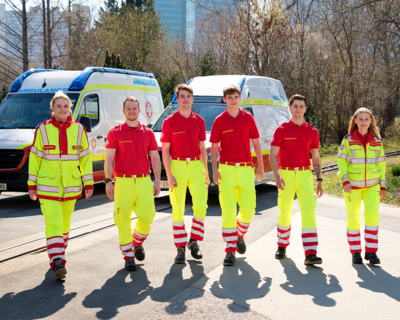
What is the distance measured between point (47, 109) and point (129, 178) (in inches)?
221

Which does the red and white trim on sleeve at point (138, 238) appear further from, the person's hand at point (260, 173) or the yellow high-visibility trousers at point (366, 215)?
the yellow high-visibility trousers at point (366, 215)

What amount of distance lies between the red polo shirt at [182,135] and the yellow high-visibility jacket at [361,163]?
5.75ft

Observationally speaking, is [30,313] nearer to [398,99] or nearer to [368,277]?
[368,277]

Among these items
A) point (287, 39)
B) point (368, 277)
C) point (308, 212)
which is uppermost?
point (287, 39)

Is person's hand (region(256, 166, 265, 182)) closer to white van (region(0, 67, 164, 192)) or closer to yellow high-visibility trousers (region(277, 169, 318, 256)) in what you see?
yellow high-visibility trousers (region(277, 169, 318, 256))

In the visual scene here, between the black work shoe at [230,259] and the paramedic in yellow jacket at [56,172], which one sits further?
the black work shoe at [230,259]

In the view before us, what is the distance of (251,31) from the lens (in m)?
21.6

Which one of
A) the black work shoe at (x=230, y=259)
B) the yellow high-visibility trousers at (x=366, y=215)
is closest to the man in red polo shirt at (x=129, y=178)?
the black work shoe at (x=230, y=259)

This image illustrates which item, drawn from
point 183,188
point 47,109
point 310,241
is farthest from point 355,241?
point 47,109

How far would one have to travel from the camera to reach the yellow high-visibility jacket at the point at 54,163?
4707mm

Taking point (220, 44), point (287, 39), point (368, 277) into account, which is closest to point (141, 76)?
point (368, 277)

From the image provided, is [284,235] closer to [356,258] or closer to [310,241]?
[310,241]

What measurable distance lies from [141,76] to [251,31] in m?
10.7

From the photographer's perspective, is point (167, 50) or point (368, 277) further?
point (167, 50)
